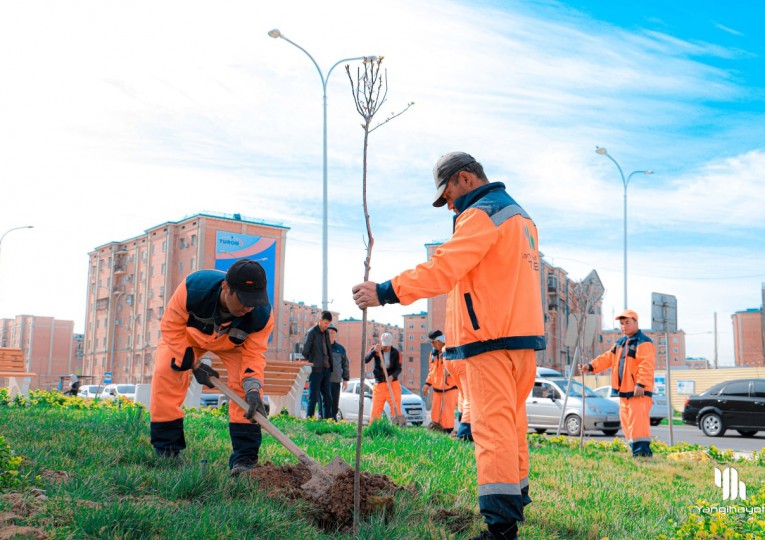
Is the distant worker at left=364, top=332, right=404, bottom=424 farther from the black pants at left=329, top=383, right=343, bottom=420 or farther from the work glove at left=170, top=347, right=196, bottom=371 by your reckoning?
the work glove at left=170, top=347, right=196, bottom=371

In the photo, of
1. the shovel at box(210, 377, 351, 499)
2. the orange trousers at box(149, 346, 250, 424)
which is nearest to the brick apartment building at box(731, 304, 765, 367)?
the orange trousers at box(149, 346, 250, 424)

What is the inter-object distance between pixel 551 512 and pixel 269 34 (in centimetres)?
1833

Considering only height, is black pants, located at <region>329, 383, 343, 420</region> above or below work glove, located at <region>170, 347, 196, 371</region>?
below

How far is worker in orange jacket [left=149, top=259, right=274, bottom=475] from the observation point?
4.82 meters

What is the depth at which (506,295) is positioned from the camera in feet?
12.0

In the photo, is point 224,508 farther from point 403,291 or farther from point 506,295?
point 506,295

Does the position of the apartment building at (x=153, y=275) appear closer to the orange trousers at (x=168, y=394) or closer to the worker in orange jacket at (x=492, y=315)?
the orange trousers at (x=168, y=394)

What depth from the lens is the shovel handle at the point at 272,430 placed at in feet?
13.8

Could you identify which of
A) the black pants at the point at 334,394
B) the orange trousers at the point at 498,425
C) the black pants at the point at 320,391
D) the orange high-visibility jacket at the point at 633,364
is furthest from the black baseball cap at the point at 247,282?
the black pants at the point at 334,394

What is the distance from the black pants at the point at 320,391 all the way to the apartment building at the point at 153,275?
60138mm

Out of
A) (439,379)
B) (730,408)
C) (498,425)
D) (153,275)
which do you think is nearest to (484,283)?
(498,425)

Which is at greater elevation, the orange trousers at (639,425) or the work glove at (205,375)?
the work glove at (205,375)

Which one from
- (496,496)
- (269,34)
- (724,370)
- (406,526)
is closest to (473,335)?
(496,496)

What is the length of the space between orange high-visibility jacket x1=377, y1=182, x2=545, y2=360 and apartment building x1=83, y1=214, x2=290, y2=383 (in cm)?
6990
